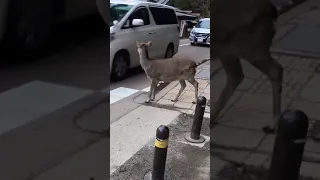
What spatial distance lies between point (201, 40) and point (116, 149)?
10317 mm

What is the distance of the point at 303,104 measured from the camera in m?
1.46

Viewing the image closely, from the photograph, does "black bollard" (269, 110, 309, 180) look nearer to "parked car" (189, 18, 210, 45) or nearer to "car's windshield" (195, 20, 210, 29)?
"parked car" (189, 18, 210, 45)

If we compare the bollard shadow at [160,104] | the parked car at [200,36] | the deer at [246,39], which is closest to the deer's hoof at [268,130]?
the deer at [246,39]

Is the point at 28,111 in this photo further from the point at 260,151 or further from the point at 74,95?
the point at 260,151

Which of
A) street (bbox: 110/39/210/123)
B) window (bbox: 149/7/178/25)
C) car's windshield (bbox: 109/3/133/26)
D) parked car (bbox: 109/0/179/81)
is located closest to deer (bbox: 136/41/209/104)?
street (bbox: 110/39/210/123)

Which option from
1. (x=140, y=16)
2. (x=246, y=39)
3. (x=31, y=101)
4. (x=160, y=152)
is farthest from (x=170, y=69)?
(x=31, y=101)

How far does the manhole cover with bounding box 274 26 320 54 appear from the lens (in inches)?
53.8

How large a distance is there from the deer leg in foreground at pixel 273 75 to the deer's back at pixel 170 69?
157 inches

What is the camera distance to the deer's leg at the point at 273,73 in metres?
1.47

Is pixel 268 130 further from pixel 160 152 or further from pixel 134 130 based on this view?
pixel 134 130

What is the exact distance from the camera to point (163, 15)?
862 centimetres

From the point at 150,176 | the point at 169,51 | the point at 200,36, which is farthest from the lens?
the point at 200,36

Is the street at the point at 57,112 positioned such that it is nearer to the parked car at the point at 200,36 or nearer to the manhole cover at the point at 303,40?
the manhole cover at the point at 303,40

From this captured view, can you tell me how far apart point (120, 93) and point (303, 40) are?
4.88m
